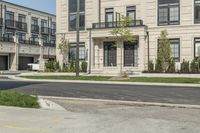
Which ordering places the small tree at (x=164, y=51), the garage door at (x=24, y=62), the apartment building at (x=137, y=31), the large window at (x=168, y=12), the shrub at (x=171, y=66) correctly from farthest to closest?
1. the garage door at (x=24, y=62)
2. the large window at (x=168, y=12)
3. the apartment building at (x=137, y=31)
4. the small tree at (x=164, y=51)
5. the shrub at (x=171, y=66)

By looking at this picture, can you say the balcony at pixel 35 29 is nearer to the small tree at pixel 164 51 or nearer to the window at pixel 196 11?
the small tree at pixel 164 51

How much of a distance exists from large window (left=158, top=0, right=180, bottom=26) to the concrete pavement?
25633 mm

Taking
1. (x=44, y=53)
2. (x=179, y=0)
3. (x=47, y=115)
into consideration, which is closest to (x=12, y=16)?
(x=44, y=53)

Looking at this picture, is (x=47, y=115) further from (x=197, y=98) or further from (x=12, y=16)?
(x=12, y=16)

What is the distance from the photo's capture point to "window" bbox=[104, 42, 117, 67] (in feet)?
131

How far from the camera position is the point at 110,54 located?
40.2 metres

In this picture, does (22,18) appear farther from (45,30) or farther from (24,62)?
(24,62)

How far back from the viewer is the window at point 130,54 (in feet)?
128

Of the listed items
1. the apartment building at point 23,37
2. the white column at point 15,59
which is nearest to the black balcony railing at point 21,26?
the apartment building at point 23,37

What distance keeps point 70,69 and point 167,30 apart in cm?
1129

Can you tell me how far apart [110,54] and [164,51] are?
6.66 metres

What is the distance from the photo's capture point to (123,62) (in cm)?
3931

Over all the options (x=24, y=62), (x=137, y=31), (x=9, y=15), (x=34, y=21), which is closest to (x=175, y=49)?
(x=137, y=31)

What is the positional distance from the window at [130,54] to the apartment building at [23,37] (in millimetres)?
21194
